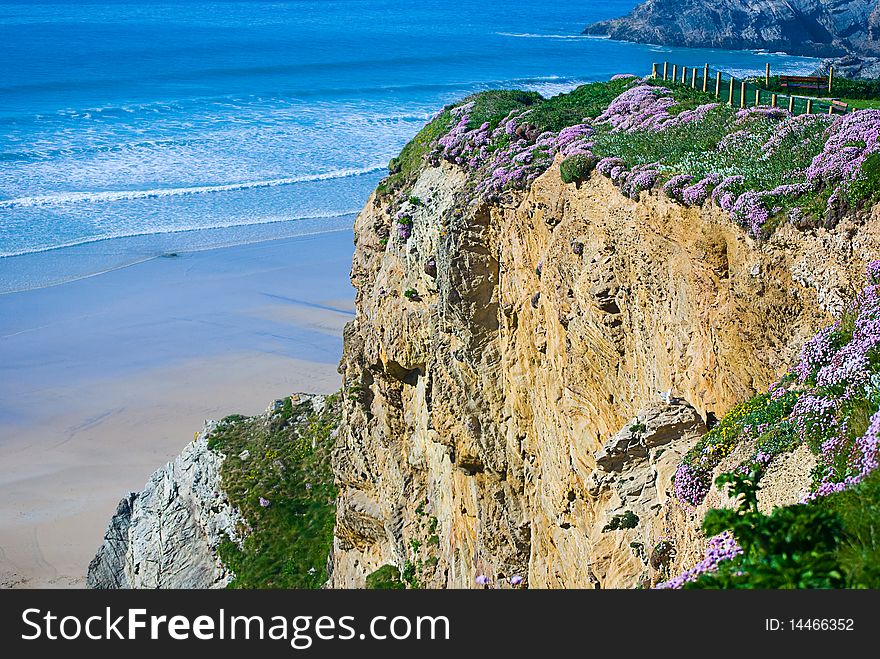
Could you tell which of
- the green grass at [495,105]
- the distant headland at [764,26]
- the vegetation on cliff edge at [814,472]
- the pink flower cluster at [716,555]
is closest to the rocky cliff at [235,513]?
the green grass at [495,105]

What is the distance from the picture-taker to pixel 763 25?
108m

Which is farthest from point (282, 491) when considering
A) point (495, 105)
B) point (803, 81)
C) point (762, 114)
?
point (803, 81)

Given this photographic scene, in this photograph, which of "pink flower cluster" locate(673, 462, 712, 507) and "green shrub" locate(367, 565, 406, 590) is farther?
"green shrub" locate(367, 565, 406, 590)

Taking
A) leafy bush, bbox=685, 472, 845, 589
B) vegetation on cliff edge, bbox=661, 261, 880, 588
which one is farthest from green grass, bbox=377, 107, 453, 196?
leafy bush, bbox=685, 472, 845, 589

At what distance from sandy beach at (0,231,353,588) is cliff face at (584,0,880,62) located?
78.8 metres

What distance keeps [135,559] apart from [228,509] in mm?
3037

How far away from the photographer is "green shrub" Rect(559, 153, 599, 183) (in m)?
14.8

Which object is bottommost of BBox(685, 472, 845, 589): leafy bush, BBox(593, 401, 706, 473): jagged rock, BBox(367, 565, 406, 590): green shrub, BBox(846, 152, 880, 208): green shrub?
BBox(685, 472, 845, 589): leafy bush

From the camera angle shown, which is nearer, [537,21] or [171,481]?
[171,481]

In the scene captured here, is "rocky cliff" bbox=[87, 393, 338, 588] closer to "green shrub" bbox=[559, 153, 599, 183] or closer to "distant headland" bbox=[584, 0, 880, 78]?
"green shrub" bbox=[559, 153, 599, 183]

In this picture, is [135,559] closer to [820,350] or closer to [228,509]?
[228,509]

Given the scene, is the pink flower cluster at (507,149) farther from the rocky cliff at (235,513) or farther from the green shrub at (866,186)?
the rocky cliff at (235,513)
